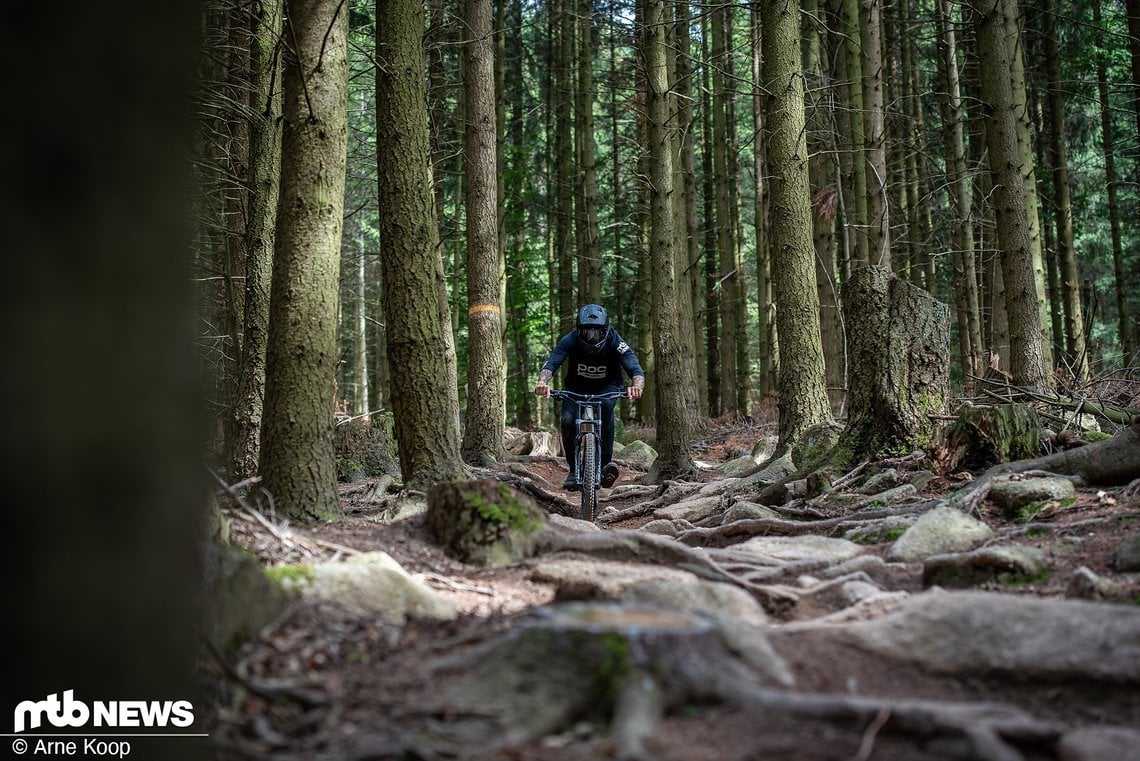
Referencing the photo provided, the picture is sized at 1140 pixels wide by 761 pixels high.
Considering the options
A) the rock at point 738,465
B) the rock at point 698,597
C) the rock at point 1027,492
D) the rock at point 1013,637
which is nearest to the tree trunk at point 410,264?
the rock at point 698,597

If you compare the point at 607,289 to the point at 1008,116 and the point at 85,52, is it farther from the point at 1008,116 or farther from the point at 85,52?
the point at 85,52

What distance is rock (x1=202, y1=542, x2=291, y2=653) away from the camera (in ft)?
10.2

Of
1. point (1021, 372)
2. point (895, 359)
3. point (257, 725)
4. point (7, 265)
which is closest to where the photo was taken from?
point (7, 265)

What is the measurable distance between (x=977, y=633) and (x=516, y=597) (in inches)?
88.2

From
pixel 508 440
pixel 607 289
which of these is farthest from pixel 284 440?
pixel 607 289

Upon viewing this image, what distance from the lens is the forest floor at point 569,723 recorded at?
2506mm

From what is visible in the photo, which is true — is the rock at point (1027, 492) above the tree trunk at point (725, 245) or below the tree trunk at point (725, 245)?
below

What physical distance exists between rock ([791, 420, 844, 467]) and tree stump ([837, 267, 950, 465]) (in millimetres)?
598

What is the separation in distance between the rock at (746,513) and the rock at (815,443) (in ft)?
4.28

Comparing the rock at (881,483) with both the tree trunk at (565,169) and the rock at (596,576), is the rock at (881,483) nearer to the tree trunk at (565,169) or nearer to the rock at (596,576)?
the rock at (596,576)

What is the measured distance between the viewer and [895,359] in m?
7.73

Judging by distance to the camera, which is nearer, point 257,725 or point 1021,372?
point 257,725

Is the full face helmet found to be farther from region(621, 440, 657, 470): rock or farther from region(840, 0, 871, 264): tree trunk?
region(840, 0, 871, 264): tree trunk

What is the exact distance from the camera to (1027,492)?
5.99 meters
